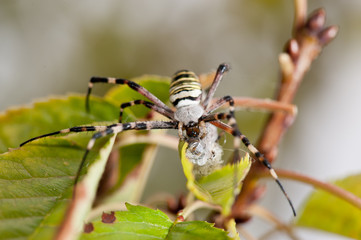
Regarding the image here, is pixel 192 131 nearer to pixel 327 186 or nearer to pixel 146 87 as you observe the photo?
pixel 146 87

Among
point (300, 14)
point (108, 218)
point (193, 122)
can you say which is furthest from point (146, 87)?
point (108, 218)

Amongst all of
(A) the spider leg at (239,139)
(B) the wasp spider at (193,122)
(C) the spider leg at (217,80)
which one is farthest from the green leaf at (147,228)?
(C) the spider leg at (217,80)

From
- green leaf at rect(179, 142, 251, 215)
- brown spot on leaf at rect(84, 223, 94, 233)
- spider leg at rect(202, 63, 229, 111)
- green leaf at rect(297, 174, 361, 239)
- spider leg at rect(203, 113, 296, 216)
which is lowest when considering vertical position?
brown spot on leaf at rect(84, 223, 94, 233)

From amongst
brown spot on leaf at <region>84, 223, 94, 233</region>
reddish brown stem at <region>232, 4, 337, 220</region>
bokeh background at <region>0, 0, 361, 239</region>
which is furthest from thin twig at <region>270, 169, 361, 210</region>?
bokeh background at <region>0, 0, 361, 239</region>

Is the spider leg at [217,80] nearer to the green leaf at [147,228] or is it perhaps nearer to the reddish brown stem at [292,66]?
the reddish brown stem at [292,66]

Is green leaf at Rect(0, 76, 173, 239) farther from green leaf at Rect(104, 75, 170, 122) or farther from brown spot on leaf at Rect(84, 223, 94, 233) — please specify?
green leaf at Rect(104, 75, 170, 122)
